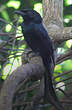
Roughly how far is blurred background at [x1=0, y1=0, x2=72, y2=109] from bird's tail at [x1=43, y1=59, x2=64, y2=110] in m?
0.41

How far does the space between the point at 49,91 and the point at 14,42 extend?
3.37ft

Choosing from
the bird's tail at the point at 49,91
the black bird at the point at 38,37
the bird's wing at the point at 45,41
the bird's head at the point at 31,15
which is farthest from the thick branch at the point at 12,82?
the bird's head at the point at 31,15

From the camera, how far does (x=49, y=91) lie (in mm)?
2447

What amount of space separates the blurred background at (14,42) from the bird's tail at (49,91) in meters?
0.41

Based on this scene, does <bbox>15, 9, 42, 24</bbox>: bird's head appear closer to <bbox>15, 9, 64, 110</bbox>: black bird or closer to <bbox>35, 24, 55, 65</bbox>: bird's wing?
<bbox>15, 9, 64, 110</bbox>: black bird

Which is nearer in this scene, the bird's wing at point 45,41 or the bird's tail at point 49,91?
the bird's tail at point 49,91

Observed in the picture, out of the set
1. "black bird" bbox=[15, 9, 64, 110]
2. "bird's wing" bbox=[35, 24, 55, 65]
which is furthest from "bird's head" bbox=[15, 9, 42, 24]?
"bird's wing" bbox=[35, 24, 55, 65]

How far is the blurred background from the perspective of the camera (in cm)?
300

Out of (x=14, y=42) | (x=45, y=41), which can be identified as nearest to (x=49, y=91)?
(x=45, y=41)

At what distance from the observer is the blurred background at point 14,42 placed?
3003 millimetres

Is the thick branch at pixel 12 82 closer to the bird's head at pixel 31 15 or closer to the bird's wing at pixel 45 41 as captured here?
the bird's wing at pixel 45 41

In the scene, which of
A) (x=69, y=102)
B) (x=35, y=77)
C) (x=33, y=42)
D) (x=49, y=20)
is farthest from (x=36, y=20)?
(x=69, y=102)

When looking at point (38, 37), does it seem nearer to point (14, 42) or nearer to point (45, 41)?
point (45, 41)

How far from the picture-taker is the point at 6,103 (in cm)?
146
